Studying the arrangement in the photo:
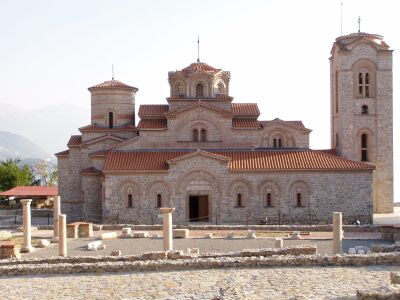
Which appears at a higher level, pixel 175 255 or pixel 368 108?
pixel 368 108

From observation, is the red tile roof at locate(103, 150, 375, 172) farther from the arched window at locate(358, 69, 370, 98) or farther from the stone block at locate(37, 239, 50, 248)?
the stone block at locate(37, 239, 50, 248)

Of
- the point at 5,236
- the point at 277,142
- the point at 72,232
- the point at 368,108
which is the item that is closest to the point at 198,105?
the point at 277,142

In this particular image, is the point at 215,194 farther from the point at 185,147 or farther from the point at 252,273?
the point at 252,273

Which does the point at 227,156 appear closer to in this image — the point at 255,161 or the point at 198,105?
the point at 255,161

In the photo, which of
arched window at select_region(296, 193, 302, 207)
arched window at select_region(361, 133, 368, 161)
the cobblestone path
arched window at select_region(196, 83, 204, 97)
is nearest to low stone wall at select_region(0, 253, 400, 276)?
the cobblestone path

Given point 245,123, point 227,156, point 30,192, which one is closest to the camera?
point 227,156

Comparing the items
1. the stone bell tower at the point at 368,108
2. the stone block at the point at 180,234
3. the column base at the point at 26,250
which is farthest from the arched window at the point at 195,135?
the column base at the point at 26,250

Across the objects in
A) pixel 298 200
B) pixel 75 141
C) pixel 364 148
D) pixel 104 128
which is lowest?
pixel 298 200

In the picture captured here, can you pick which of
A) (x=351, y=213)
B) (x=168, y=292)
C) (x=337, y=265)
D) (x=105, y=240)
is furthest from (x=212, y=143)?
(x=168, y=292)

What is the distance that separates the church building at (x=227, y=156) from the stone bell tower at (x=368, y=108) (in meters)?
0.06

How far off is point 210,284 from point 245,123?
Result: 22.4m

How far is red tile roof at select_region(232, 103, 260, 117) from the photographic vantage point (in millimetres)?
35844

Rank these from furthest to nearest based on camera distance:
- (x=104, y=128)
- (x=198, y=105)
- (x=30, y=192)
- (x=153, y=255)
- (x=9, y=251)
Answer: (x=30, y=192) < (x=104, y=128) < (x=198, y=105) < (x=9, y=251) < (x=153, y=255)

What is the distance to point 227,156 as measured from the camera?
1313 inches
